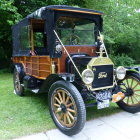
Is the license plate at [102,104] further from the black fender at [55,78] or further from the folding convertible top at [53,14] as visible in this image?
the folding convertible top at [53,14]

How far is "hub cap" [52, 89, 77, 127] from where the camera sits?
3.00 m

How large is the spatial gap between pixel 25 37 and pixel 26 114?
1980 millimetres

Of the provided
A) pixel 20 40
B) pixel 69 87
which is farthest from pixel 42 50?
pixel 69 87

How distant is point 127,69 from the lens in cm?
377

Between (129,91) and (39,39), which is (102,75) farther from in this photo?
(39,39)

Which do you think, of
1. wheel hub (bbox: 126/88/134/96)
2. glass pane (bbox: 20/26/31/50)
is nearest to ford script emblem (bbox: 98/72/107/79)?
wheel hub (bbox: 126/88/134/96)

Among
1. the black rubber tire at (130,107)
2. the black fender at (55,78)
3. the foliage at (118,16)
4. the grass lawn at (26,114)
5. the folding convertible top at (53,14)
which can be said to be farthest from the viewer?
the foliage at (118,16)

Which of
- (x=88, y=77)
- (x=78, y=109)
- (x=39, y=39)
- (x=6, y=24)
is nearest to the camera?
(x=78, y=109)

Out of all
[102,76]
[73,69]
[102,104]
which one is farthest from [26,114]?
[102,76]

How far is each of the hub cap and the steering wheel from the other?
1227 millimetres

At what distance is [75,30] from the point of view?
4.11m

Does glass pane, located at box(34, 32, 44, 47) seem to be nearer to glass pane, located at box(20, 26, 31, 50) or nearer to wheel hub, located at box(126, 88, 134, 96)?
glass pane, located at box(20, 26, 31, 50)

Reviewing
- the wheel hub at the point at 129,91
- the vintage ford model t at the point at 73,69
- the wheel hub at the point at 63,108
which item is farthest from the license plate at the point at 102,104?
the wheel hub at the point at 129,91

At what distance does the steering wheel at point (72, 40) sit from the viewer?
3945mm
